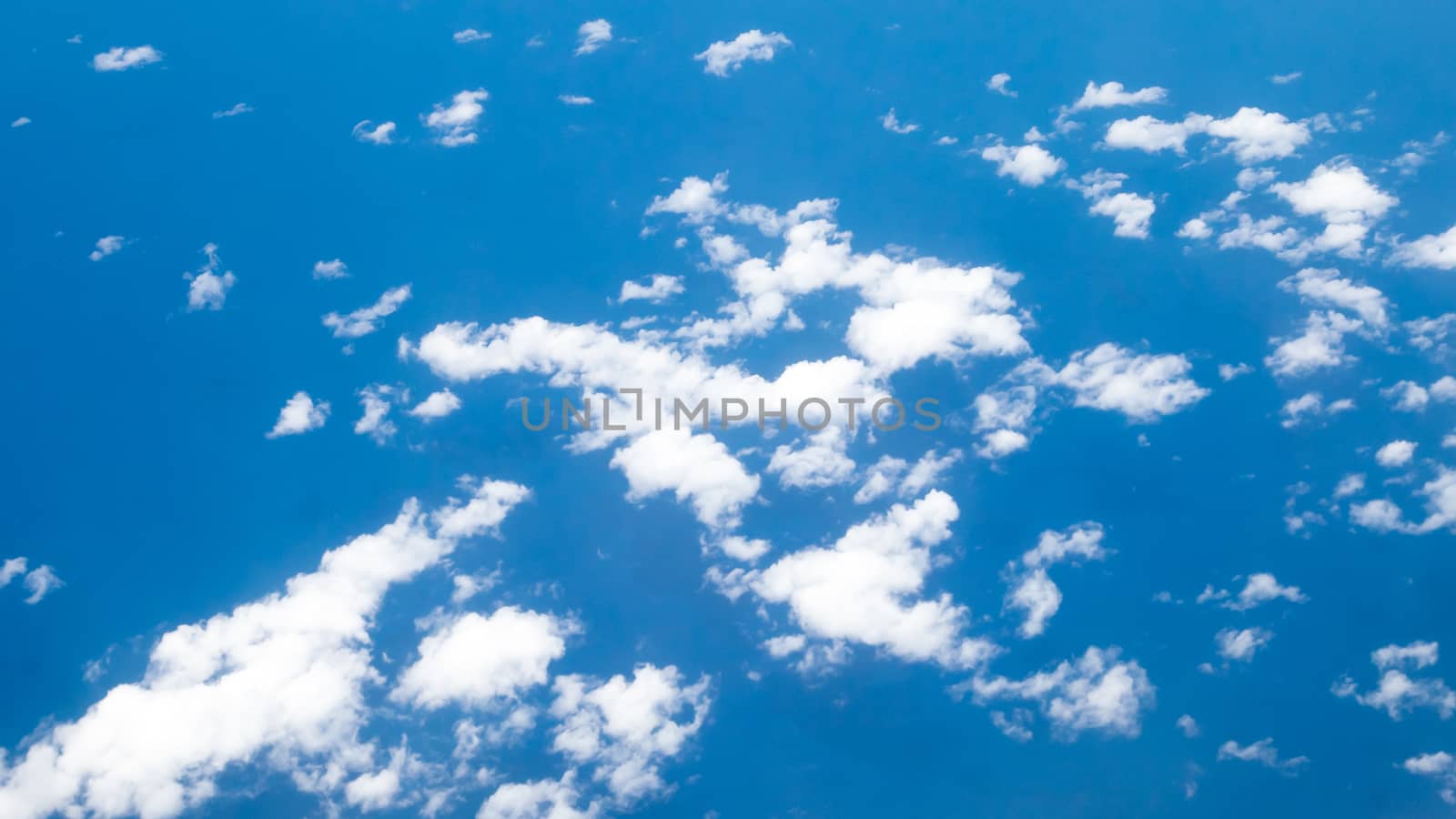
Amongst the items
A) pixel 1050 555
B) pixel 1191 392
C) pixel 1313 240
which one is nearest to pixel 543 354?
pixel 1050 555

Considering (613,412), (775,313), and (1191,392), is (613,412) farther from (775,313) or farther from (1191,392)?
(1191,392)

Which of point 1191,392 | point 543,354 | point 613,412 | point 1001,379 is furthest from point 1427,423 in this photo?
point 543,354

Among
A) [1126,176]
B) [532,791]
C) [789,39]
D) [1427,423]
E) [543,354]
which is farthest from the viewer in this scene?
[789,39]

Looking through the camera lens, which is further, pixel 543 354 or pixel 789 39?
pixel 789 39

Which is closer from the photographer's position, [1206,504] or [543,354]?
[1206,504]

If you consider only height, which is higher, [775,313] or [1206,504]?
[775,313]

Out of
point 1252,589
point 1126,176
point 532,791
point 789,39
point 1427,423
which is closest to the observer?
point 532,791

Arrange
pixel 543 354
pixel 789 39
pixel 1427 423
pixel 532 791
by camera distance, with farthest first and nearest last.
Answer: pixel 789 39 → pixel 543 354 → pixel 1427 423 → pixel 532 791

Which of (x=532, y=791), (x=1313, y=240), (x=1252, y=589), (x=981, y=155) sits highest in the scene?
(x=981, y=155)

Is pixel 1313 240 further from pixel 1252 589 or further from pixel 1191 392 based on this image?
pixel 1252 589
